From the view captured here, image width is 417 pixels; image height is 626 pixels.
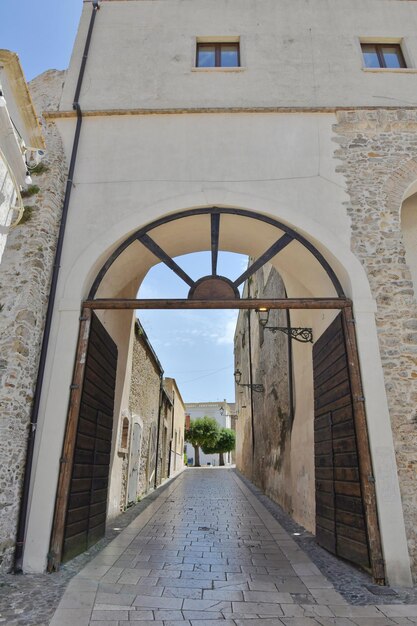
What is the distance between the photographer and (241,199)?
19.1ft

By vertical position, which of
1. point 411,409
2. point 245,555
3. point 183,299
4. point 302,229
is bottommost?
point 245,555

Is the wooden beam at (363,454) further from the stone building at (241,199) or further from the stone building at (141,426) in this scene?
the stone building at (141,426)

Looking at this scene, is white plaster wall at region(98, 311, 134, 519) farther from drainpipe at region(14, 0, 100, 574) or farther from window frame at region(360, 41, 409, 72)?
window frame at region(360, 41, 409, 72)

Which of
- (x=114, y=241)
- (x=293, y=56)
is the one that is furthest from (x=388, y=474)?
(x=293, y=56)

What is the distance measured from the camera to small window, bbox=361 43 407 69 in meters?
7.09

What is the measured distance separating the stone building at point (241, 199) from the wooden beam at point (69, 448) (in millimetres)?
22

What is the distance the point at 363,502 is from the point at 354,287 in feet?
8.62

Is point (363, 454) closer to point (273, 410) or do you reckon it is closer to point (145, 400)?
point (273, 410)

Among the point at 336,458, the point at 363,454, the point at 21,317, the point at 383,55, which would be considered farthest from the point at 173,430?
the point at 383,55

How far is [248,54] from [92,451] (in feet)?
23.8

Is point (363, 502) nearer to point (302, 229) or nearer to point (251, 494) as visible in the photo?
point (302, 229)

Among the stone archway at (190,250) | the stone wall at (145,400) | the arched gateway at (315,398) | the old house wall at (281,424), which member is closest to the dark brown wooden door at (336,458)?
the arched gateway at (315,398)

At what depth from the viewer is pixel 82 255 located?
5.49 meters

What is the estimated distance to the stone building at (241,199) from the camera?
4523 millimetres
